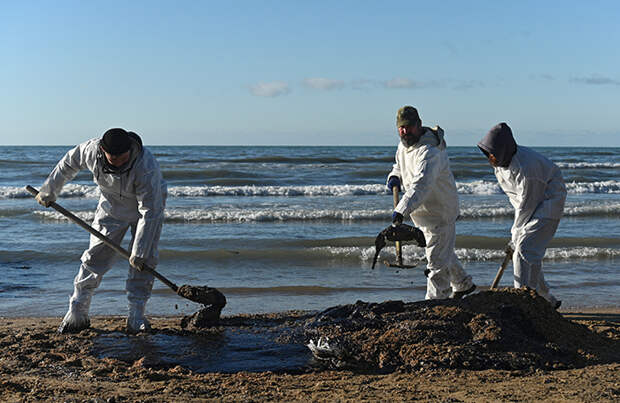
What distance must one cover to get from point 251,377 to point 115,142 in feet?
6.19

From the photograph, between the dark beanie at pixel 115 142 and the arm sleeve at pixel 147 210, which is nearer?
the dark beanie at pixel 115 142

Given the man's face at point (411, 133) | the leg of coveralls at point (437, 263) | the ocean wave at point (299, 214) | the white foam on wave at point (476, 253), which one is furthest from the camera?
the ocean wave at point (299, 214)

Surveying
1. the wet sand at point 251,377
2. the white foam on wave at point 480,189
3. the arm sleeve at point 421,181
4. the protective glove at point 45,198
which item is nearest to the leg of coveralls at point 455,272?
the arm sleeve at point 421,181

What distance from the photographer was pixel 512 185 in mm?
5391

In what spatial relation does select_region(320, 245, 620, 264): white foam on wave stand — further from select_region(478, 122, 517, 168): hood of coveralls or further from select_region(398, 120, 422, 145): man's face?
select_region(478, 122, 517, 168): hood of coveralls

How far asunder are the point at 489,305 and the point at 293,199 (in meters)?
13.0

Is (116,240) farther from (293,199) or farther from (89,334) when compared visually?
(293,199)

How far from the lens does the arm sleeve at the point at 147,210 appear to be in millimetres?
4996

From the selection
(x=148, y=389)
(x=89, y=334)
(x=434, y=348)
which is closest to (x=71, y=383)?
(x=148, y=389)

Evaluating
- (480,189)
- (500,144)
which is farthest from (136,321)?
(480,189)

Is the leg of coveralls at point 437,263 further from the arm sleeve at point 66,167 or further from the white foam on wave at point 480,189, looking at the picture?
the white foam on wave at point 480,189

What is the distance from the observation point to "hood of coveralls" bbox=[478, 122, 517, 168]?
5.20m

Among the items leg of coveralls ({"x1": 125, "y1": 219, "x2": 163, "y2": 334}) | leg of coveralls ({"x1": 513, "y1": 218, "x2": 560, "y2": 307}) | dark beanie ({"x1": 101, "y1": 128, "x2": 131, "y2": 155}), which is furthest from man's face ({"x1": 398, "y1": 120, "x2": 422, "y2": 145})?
leg of coveralls ({"x1": 125, "y1": 219, "x2": 163, "y2": 334})

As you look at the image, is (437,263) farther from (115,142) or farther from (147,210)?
(115,142)
